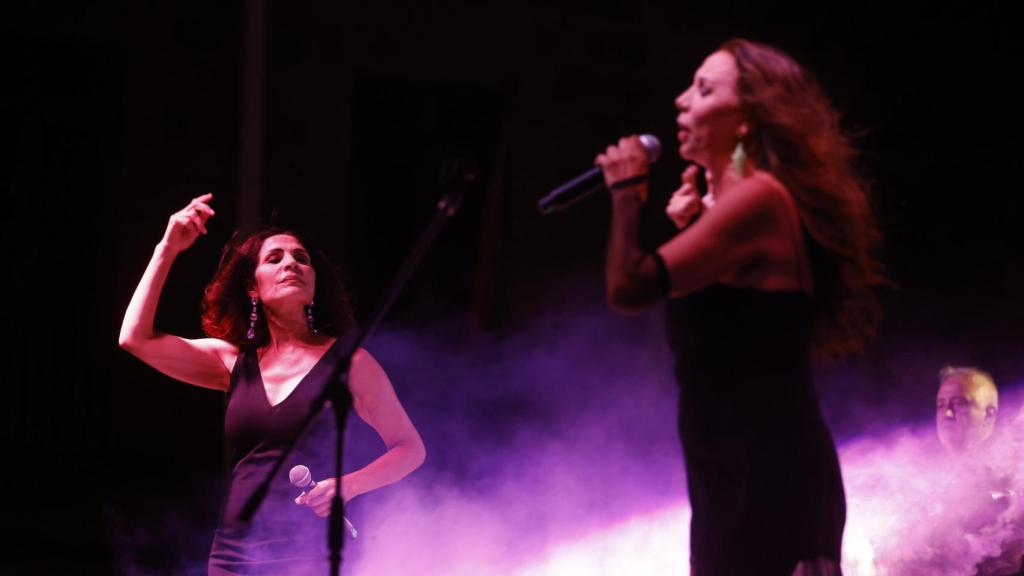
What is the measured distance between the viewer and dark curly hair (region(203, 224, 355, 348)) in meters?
3.01

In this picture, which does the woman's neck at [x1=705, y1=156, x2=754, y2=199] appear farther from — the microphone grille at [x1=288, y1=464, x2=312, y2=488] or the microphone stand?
the microphone grille at [x1=288, y1=464, x2=312, y2=488]

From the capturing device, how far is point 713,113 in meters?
1.91

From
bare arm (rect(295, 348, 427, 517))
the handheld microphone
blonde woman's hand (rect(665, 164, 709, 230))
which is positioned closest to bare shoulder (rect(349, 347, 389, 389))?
bare arm (rect(295, 348, 427, 517))

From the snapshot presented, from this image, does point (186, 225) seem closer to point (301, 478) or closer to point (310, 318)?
point (310, 318)

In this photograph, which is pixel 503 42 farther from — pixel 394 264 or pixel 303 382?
pixel 303 382

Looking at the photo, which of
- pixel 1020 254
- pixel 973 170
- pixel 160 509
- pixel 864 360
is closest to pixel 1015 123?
pixel 973 170

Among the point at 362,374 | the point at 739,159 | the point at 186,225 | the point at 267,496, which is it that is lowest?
the point at 267,496

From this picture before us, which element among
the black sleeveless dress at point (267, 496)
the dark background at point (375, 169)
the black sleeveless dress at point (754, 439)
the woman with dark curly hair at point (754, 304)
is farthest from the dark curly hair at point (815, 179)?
the dark background at point (375, 169)

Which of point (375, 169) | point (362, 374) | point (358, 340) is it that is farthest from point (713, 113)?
point (375, 169)

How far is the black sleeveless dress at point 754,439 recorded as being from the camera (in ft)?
5.65

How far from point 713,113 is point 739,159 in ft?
0.31

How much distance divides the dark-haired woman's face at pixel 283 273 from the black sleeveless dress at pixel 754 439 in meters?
1.41

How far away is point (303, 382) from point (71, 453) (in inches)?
60.2

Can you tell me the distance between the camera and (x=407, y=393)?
436 cm
